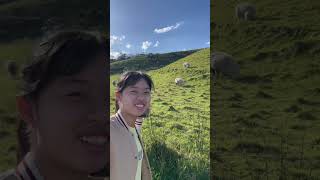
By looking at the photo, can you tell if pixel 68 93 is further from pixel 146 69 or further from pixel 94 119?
pixel 146 69

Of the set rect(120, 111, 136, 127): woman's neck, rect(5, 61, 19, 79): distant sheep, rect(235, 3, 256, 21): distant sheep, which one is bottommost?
rect(120, 111, 136, 127): woman's neck

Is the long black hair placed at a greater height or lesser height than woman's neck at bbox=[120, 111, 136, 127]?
greater

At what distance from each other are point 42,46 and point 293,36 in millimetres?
1695

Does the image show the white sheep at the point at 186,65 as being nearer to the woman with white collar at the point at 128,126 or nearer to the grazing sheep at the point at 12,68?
the woman with white collar at the point at 128,126

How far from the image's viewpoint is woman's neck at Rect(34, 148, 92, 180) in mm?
2521

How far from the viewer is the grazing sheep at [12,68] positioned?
2.79 m

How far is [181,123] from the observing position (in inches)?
122

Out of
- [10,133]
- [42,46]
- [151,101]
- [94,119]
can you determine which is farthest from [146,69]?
[10,133]

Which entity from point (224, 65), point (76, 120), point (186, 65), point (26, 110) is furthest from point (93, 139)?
point (224, 65)

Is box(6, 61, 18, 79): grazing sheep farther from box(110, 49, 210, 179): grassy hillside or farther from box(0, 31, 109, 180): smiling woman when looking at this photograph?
box(110, 49, 210, 179): grassy hillside

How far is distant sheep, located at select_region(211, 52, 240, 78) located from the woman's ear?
1.25 metres

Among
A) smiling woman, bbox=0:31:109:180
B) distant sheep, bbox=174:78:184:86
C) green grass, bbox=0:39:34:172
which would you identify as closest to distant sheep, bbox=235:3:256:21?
distant sheep, bbox=174:78:184:86

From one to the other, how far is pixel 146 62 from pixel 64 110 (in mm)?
672

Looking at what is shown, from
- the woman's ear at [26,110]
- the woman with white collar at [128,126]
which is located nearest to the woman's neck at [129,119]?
the woman with white collar at [128,126]
